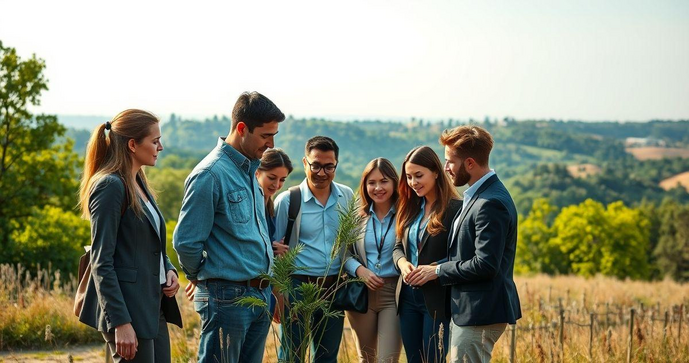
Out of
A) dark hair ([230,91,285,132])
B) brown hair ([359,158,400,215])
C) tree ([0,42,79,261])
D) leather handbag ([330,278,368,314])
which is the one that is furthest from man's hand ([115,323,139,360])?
tree ([0,42,79,261])

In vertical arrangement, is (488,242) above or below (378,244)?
above

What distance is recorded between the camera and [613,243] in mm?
59531

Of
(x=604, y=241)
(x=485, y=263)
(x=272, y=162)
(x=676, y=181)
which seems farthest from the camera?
(x=676, y=181)

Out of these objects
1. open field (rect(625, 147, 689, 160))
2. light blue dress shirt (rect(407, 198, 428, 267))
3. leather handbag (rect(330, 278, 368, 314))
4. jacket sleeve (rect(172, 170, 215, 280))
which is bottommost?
open field (rect(625, 147, 689, 160))

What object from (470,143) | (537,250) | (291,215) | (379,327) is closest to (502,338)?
(379,327)

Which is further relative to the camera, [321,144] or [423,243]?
[321,144]

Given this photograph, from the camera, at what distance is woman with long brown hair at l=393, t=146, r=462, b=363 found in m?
5.09

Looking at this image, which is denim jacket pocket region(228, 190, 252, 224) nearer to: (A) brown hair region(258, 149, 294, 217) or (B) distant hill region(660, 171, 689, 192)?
(A) brown hair region(258, 149, 294, 217)

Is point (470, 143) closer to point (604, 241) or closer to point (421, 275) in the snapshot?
point (421, 275)

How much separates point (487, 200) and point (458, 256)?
411mm

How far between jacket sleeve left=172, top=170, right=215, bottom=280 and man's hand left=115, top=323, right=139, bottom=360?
0.47 metres

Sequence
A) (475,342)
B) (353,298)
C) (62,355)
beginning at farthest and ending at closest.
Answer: (62,355)
(353,298)
(475,342)

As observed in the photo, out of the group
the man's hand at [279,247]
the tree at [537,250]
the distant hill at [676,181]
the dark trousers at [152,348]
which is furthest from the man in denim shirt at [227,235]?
the distant hill at [676,181]

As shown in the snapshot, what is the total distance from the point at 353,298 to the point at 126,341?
6.32 feet
